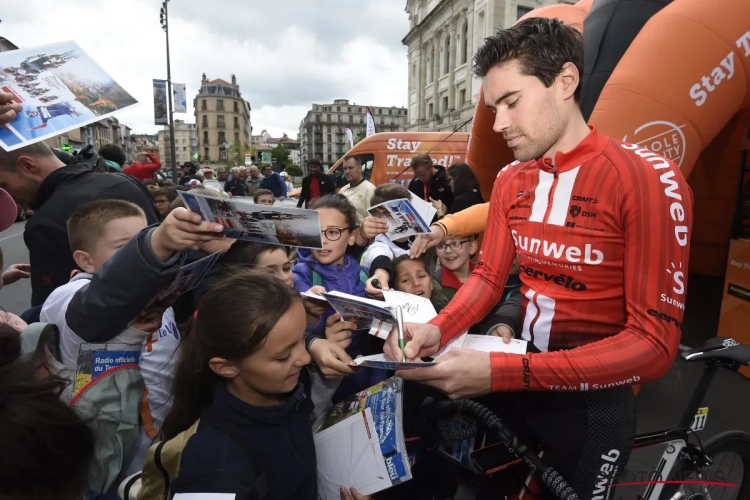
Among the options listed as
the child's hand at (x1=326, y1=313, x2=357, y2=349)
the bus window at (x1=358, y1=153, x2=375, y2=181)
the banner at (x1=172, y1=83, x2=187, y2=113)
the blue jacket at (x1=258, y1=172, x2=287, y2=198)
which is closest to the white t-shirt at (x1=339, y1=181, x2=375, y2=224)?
the blue jacket at (x1=258, y1=172, x2=287, y2=198)

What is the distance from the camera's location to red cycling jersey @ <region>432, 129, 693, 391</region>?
125cm

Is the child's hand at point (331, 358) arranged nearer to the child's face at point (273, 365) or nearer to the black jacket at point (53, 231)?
the child's face at point (273, 365)

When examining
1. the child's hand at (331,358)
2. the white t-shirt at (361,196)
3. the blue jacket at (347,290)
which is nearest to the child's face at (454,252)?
the blue jacket at (347,290)

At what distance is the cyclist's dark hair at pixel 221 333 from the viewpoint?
52.6 inches

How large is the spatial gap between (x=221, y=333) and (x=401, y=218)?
4.74 ft

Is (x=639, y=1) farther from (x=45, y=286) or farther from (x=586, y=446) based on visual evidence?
(x=45, y=286)

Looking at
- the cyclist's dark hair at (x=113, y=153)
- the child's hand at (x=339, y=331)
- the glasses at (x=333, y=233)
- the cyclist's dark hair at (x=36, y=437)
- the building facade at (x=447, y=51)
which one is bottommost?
the child's hand at (x=339, y=331)

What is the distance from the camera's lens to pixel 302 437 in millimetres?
1455

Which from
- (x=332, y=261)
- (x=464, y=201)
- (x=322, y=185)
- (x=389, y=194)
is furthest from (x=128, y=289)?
(x=322, y=185)

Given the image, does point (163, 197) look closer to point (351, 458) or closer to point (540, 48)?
point (351, 458)

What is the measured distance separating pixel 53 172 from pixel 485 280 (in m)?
2.27

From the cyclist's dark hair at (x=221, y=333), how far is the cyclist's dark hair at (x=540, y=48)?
1.05 m

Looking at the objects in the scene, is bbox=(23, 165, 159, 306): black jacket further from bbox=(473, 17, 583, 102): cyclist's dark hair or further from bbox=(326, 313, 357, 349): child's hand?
bbox=(473, 17, 583, 102): cyclist's dark hair

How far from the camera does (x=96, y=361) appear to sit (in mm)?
1432
